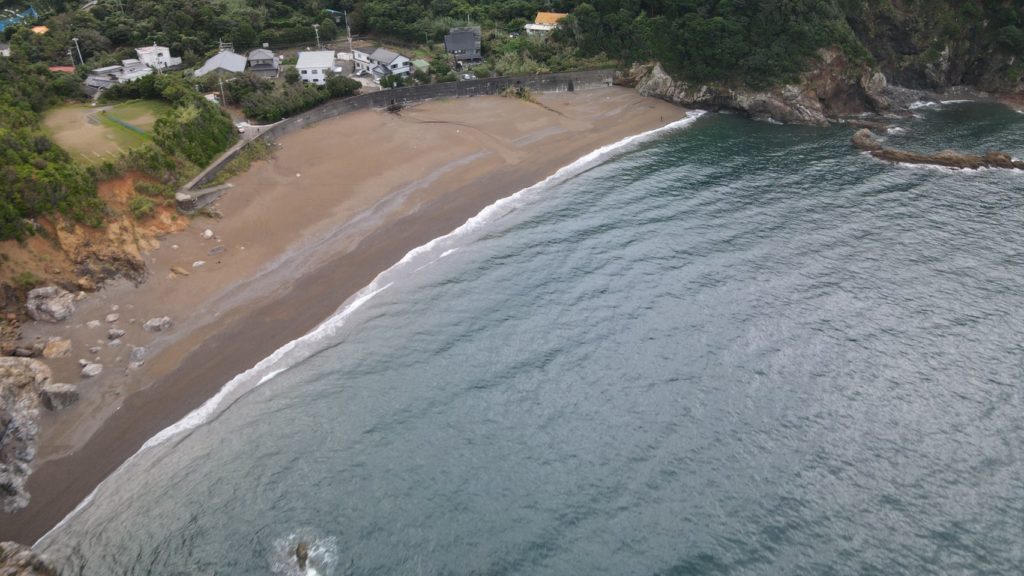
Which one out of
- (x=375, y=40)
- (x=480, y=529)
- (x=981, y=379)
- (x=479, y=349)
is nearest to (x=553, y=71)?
(x=375, y=40)

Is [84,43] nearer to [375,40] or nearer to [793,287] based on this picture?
[375,40]

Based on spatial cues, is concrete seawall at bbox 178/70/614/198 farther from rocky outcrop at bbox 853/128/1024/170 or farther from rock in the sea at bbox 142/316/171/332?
rocky outcrop at bbox 853/128/1024/170

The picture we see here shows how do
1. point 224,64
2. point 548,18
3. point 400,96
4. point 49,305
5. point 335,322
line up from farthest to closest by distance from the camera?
point 548,18, point 400,96, point 224,64, point 335,322, point 49,305

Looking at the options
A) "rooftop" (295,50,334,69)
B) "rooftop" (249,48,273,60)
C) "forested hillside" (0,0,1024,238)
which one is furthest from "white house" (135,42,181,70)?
"rooftop" (295,50,334,69)

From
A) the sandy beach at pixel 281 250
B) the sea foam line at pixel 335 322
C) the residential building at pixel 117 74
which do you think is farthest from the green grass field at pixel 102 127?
the sea foam line at pixel 335 322

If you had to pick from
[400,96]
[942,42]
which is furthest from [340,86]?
[942,42]

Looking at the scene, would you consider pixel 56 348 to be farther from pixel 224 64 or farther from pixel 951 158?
pixel 951 158
